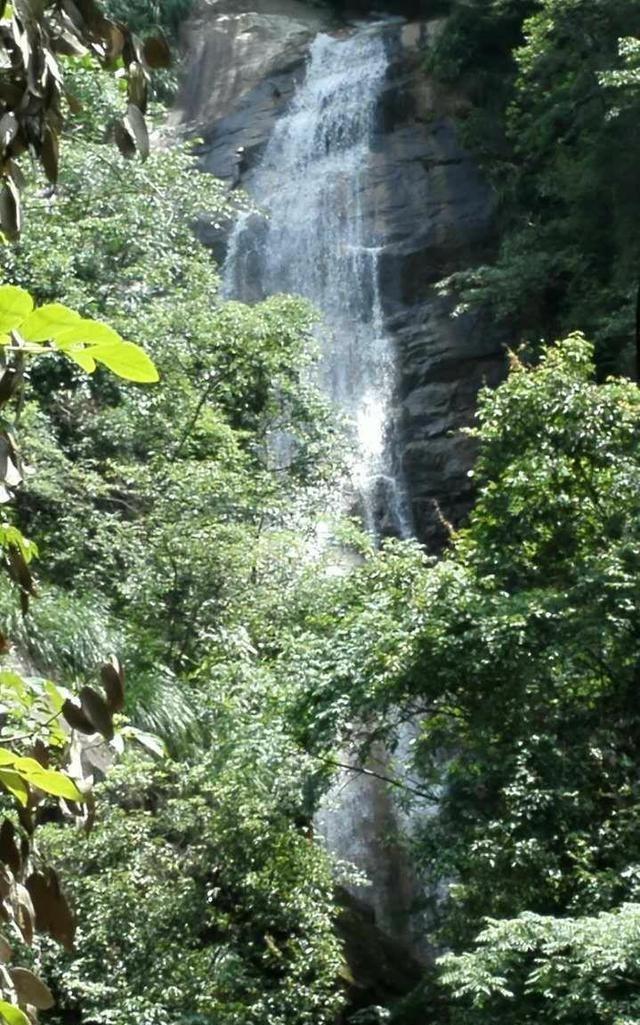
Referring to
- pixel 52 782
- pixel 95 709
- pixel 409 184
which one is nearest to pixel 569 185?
pixel 409 184

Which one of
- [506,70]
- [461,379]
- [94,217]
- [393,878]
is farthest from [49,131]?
[506,70]

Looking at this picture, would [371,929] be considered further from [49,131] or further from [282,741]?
[49,131]

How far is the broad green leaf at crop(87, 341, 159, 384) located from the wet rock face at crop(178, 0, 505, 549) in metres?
17.0

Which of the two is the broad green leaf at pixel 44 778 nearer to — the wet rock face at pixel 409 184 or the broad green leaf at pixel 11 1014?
the broad green leaf at pixel 11 1014

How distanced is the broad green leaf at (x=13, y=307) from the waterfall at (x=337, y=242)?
18152 mm

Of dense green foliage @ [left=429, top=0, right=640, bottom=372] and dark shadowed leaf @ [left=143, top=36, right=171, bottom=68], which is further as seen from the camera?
dense green foliage @ [left=429, top=0, right=640, bottom=372]

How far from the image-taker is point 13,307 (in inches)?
70.5

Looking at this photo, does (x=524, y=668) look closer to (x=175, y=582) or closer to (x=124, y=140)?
(x=175, y=582)

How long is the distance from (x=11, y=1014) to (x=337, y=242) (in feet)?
77.5

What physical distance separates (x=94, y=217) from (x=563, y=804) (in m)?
9.77

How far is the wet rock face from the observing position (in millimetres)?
21703

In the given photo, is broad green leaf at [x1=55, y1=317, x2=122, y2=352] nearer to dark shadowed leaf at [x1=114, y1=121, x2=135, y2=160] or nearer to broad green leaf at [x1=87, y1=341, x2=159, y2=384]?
broad green leaf at [x1=87, y1=341, x2=159, y2=384]

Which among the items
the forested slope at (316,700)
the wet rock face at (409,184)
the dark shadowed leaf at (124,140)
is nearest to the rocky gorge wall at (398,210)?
the wet rock face at (409,184)

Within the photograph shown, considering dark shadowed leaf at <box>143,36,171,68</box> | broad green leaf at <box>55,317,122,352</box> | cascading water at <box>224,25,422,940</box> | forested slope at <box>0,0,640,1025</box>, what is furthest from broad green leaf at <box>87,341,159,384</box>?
cascading water at <box>224,25,422,940</box>
